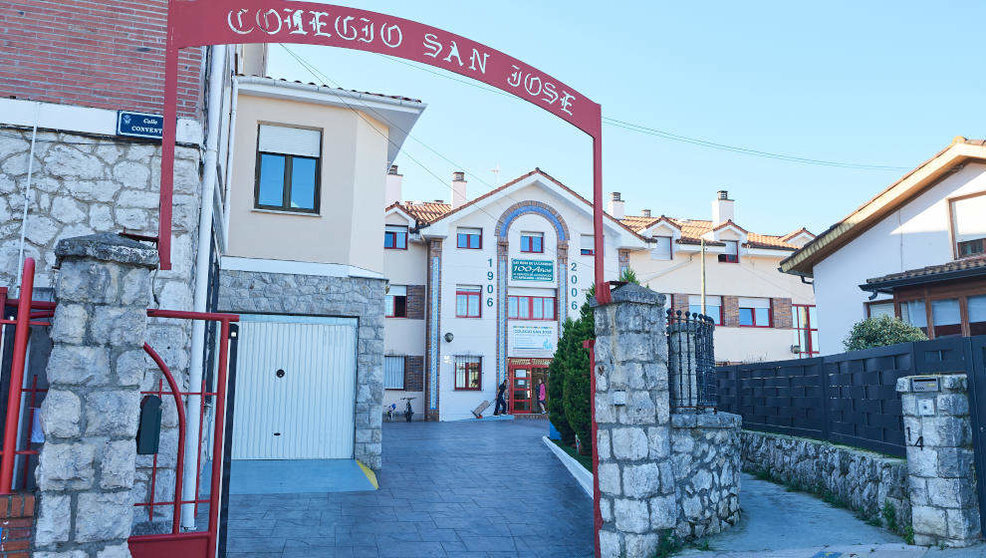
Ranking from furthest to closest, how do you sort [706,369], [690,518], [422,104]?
[422,104] < [706,369] < [690,518]

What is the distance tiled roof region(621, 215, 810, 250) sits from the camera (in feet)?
105

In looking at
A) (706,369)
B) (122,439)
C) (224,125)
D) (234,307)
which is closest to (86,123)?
(224,125)

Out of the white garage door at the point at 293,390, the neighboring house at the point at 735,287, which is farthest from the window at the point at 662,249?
the white garage door at the point at 293,390

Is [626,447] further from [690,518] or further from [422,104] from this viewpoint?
[422,104]

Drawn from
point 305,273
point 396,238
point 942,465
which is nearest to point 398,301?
point 396,238

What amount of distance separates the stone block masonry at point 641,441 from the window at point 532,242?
21766mm

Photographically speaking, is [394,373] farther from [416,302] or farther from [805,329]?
[805,329]

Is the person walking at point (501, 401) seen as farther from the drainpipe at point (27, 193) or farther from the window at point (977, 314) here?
the drainpipe at point (27, 193)

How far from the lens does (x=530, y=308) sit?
2920cm

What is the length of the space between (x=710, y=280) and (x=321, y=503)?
2555 centimetres

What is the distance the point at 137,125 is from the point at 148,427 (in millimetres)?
3904

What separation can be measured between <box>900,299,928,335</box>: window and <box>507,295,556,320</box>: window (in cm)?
1475

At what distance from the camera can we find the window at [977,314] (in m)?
14.7

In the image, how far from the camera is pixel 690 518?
761 centimetres
